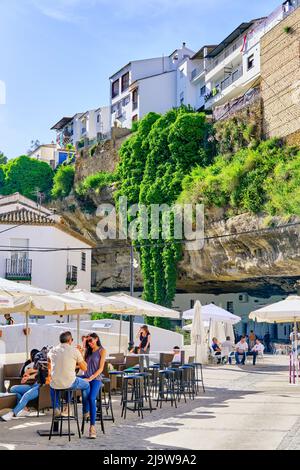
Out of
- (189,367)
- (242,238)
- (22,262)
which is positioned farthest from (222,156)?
(189,367)

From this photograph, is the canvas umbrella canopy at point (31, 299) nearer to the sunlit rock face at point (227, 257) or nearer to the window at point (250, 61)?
the sunlit rock face at point (227, 257)

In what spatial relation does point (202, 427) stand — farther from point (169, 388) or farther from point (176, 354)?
point (176, 354)

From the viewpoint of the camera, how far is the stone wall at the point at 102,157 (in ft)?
170

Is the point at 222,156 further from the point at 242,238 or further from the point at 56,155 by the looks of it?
the point at 56,155

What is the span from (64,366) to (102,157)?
43.5 meters

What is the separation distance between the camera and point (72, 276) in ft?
143

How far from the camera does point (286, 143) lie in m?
37.7

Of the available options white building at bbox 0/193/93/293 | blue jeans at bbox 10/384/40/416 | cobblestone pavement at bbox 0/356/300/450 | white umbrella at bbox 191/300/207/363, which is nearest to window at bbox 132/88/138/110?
white building at bbox 0/193/93/293

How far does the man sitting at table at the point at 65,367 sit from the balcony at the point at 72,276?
32669mm

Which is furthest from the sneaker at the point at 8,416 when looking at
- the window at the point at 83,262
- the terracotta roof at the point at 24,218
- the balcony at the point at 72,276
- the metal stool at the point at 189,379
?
the window at the point at 83,262

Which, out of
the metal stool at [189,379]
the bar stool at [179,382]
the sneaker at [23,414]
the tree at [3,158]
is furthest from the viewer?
the tree at [3,158]

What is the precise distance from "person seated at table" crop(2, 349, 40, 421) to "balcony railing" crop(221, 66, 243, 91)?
4104cm
